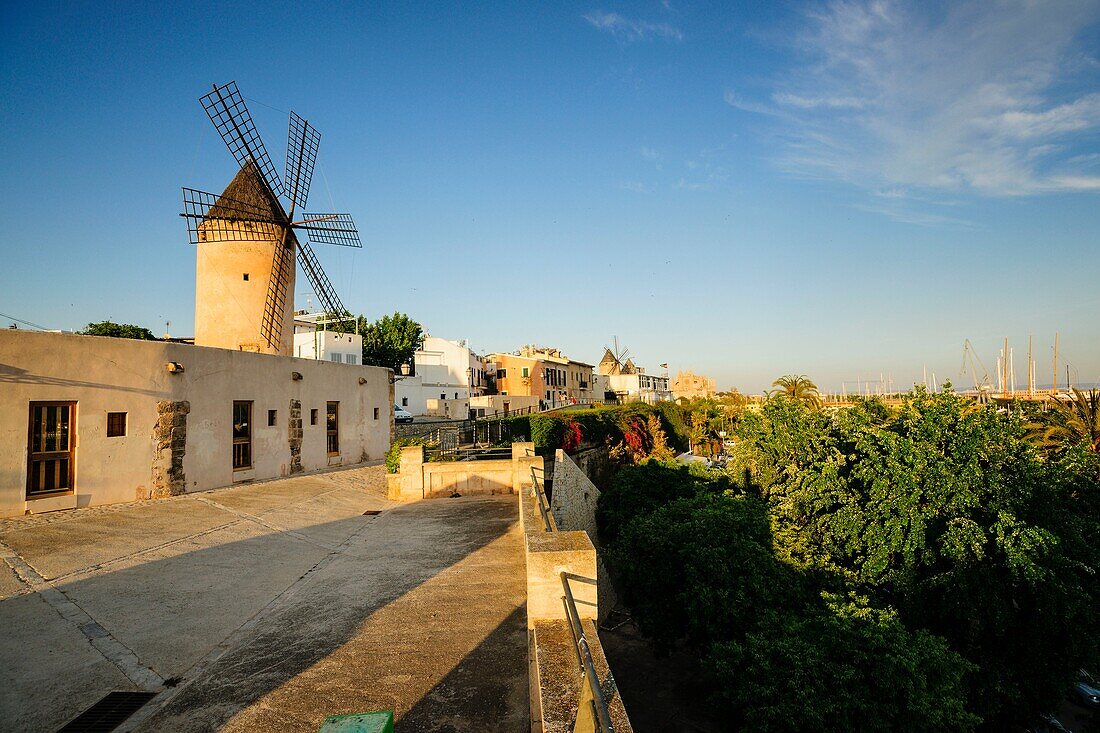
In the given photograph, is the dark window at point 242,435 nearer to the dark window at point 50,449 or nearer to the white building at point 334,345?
the dark window at point 50,449

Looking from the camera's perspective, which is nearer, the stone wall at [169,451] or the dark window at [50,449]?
the dark window at [50,449]

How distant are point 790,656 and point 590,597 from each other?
20.7ft

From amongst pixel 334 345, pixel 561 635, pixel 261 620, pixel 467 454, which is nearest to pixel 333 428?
pixel 467 454

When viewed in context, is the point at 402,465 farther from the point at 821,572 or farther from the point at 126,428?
the point at 821,572

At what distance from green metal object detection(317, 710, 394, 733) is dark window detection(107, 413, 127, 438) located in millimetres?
13543

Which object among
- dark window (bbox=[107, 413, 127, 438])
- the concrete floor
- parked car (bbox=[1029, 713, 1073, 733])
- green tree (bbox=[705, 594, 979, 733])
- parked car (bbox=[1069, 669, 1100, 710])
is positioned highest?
dark window (bbox=[107, 413, 127, 438])

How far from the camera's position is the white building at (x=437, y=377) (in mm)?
50688

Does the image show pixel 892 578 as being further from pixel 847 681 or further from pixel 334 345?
pixel 334 345

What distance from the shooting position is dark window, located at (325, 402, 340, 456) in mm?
20281

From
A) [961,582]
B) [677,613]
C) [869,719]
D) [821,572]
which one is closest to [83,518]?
[677,613]

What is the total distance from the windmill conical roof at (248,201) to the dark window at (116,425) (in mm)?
9154

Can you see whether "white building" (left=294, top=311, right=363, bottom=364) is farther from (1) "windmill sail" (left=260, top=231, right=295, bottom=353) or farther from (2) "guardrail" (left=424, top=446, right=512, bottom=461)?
(2) "guardrail" (left=424, top=446, right=512, bottom=461)

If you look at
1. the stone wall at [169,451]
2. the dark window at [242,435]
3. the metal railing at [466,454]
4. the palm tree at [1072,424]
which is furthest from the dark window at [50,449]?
the palm tree at [1072,424]

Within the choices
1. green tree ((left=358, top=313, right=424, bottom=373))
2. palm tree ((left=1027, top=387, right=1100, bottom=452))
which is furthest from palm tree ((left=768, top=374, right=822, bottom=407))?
green tree ((left=358, top=313, right=424, bottom=373))
